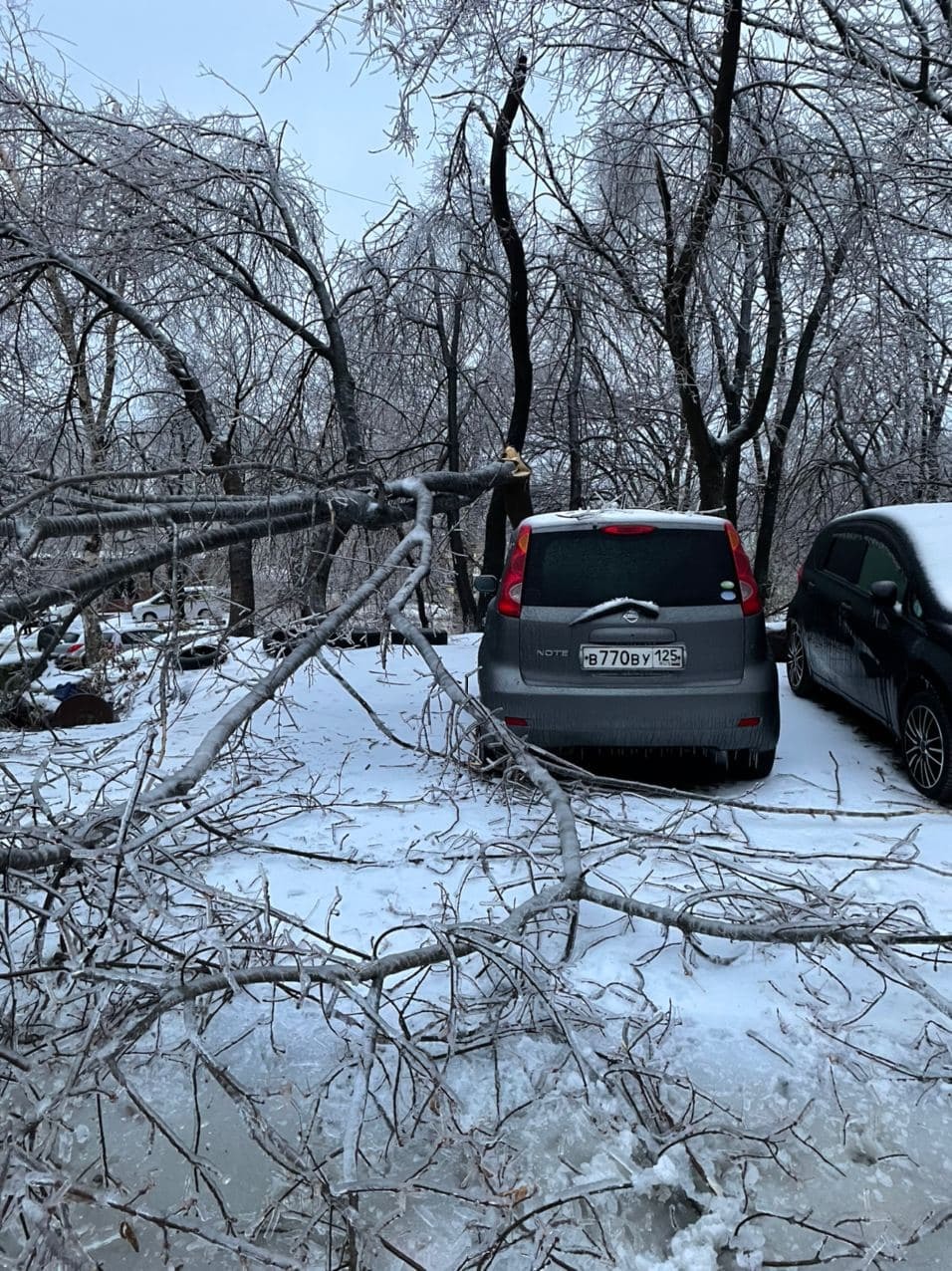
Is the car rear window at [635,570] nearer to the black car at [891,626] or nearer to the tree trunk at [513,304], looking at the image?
the black car at [891,626]

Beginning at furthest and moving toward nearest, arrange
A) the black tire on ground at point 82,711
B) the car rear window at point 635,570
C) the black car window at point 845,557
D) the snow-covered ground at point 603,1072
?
the black tire on ground at point 82,711 → the black car window at point 845,557 → the car rear window at point 635,570 → the snow-covered ground at point 603,1072

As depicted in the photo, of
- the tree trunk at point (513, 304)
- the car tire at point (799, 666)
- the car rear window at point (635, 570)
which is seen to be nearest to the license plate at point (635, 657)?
the car rear window at point (635, 570)

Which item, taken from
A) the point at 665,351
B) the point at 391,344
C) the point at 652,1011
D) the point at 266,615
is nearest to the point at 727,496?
the point at 665,351

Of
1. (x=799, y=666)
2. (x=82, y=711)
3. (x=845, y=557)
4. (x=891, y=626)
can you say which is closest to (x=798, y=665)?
(x=799, y=666)

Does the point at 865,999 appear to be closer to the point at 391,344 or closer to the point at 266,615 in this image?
the point at 266,615

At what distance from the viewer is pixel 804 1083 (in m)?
2.65

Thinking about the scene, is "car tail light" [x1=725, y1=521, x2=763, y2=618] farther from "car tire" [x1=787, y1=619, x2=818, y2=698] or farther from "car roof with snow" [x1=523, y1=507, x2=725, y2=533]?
"car tire" [x1=787, y1=619, x2=818, y2=698]

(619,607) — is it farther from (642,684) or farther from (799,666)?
(799,666)

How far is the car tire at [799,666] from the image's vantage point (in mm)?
7605

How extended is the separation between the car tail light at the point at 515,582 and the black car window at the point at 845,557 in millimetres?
2809

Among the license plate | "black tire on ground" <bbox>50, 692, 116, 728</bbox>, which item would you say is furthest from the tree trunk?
the license plate

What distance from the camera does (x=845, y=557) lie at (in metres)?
7.03

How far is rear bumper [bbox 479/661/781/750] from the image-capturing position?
5051 millimetres

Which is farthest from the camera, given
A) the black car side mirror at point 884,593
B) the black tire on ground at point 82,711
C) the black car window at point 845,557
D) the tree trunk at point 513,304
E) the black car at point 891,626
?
the tree trunk at point 513,304
